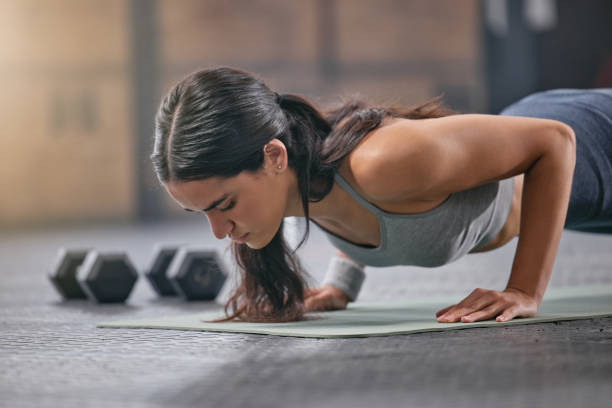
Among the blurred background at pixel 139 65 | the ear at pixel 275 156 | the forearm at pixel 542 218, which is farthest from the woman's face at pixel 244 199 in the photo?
the blurred background at pixel 139 65

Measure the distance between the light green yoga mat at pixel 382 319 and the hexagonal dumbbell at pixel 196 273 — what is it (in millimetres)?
287

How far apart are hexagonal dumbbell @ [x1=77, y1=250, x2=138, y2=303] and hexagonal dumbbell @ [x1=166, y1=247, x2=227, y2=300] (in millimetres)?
108

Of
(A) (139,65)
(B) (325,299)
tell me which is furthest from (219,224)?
(A) (139,65)

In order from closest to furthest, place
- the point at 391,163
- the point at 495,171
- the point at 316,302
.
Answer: the point at 391,163, the point at 495,171, the point at 316,302

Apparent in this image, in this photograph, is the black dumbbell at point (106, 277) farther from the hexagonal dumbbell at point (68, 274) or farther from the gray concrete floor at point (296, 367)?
the gray concrete floor at point (296, 367)

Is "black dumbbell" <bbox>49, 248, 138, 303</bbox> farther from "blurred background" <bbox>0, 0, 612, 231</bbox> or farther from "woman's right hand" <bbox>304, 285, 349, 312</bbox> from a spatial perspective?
"blurred background" <bbox>0, 0, 612, 231</bbox>

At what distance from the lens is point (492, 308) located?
1.43m

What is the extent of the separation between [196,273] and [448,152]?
2.98ft

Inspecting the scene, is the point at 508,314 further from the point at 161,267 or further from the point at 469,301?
the point at 161,267

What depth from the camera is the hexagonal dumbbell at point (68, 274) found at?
7.20 feet

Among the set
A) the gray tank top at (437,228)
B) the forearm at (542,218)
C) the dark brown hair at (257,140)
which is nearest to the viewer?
the dark brown hair at (257,140)

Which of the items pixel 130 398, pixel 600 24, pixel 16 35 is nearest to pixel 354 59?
pixel 600 24

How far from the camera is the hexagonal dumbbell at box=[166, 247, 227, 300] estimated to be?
82.4 inches

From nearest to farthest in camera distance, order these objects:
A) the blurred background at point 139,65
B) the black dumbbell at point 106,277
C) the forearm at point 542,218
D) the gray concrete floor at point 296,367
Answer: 1. the gray concrete floor at point 296,367
2. the forearm at point 542,218
3. the black dumbbell at point 106,277
4. the blurred background at point 139,65
